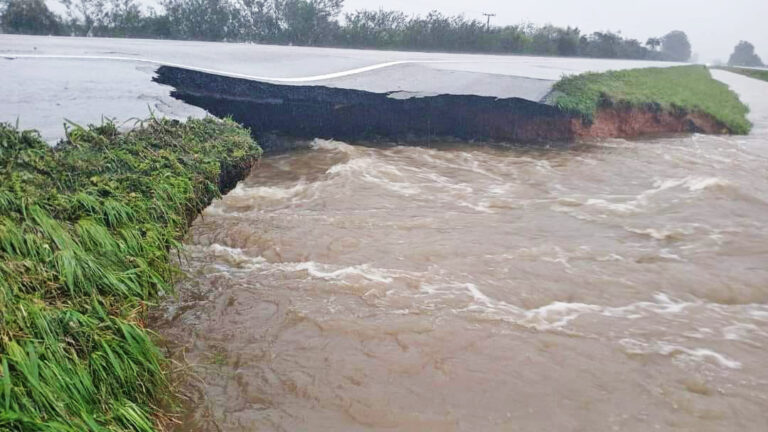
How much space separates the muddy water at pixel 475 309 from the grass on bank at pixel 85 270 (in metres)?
0.51

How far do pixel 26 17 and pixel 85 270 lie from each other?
2171cm

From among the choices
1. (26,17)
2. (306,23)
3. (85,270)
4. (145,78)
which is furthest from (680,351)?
(306,23)

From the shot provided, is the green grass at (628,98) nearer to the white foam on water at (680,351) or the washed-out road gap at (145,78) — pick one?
the washed-out road gap at (145,78)

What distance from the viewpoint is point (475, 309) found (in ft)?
12.9

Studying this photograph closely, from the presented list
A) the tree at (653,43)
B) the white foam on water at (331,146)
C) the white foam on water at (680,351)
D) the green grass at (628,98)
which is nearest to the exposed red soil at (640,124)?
the green grass at (628,98)

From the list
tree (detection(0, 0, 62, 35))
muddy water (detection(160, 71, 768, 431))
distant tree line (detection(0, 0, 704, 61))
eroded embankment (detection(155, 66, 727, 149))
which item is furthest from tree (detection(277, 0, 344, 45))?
muddy water (detection(160, 71, 768, 431))

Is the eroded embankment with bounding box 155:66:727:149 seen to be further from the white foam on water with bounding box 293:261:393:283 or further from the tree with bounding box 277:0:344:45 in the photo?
the tree with bounding box 277:0:344:45

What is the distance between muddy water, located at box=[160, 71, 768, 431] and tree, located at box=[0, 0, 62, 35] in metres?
17.9

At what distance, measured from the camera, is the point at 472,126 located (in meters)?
10.5

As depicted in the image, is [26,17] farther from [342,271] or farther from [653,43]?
[653,43]

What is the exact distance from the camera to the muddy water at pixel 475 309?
2.92 meters

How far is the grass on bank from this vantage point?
208 cm

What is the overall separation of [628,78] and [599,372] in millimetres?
13805

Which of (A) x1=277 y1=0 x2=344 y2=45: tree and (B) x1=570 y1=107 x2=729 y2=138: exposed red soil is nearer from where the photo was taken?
(B) x1=570 y1=107 x2=729 y2=138: exposed red soil
